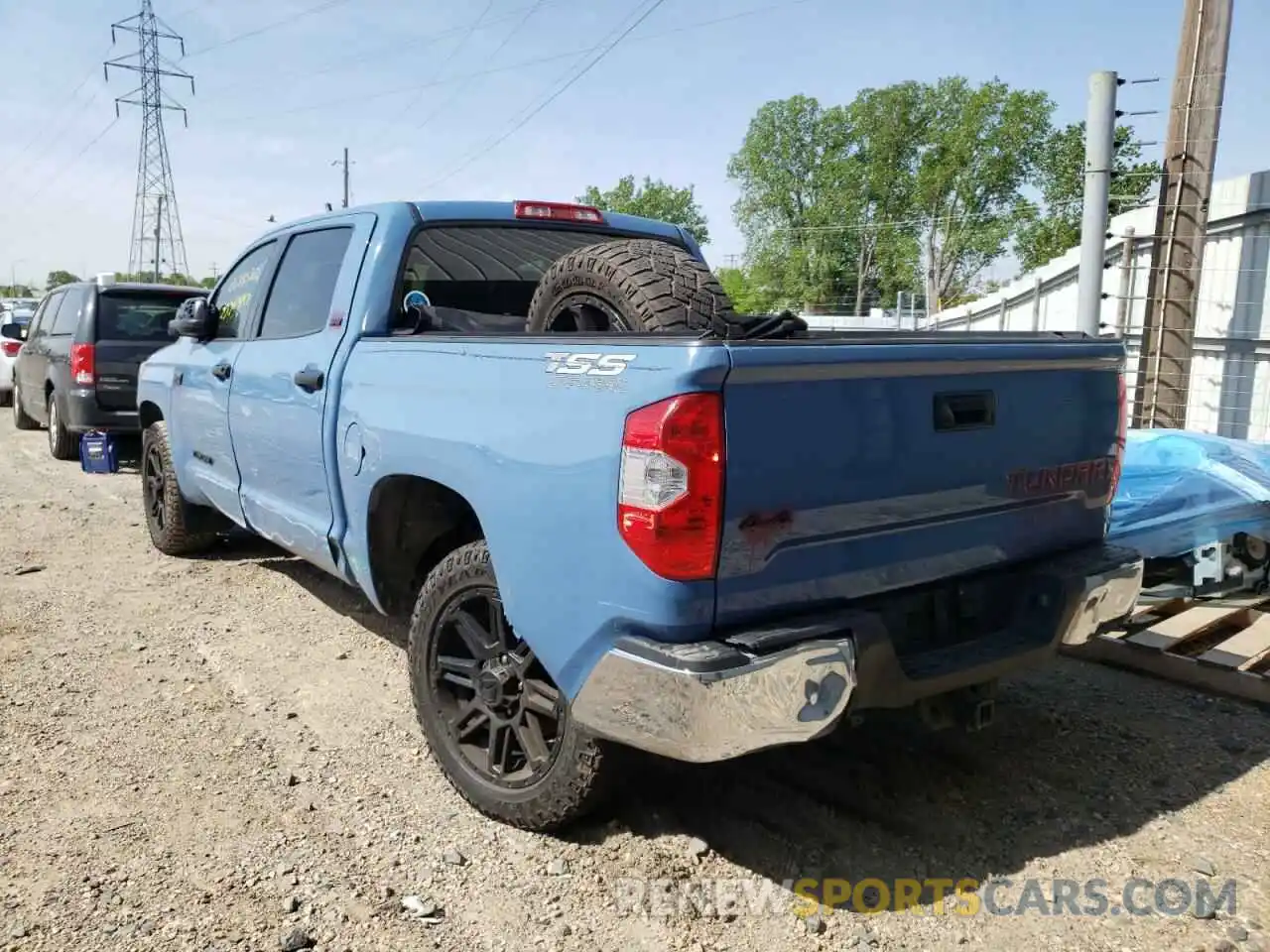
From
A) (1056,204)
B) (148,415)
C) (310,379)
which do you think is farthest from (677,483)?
(1056,204)

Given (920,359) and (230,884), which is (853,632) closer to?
(920,359)

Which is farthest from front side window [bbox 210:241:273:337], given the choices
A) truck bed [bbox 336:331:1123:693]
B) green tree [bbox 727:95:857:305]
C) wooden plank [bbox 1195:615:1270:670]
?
green tree [bbox 727:95:857:305]

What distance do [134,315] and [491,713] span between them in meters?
8.19

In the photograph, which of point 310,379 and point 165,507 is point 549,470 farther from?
point 165,507

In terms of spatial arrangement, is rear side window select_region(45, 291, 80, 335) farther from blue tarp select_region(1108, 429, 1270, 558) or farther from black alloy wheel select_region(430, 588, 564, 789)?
blue tarp select_region(1108, 429, 1270, 558)

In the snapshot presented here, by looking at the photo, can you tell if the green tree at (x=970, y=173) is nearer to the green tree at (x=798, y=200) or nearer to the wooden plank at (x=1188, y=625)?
the green tree at (x=798, y=200)

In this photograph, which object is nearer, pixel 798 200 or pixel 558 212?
pixel 558 212

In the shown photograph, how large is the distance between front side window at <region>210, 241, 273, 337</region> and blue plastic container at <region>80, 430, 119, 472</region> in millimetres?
4859

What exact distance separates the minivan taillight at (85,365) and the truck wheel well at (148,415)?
3437 millimetres

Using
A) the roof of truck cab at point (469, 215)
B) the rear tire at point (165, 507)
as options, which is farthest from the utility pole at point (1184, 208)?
the rear tire at point (165, 507)

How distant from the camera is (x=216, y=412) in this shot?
4820 millimetres

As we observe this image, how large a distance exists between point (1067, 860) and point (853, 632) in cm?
113

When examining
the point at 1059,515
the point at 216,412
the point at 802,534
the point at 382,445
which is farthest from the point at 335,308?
the point at 1059,515

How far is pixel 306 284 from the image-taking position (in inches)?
167
